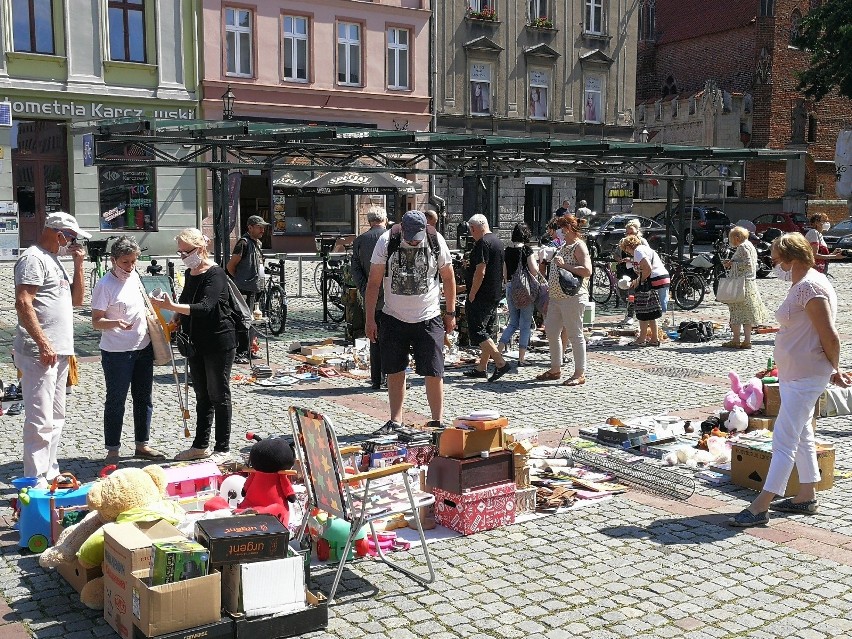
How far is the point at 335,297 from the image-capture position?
1583 centimetres

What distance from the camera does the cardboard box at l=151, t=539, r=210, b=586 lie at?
4457 mm

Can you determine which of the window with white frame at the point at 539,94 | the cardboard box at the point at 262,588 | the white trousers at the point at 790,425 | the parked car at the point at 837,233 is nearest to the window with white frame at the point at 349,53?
the window with white frame at the point at 539,94

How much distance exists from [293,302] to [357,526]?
1410cm

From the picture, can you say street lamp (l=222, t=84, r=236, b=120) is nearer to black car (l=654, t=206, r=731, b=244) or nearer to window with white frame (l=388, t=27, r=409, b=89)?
window with white frame (l=388, t=27, r=409, b=89)

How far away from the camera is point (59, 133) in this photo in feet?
92.3

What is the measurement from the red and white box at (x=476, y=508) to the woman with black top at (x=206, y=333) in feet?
6.88

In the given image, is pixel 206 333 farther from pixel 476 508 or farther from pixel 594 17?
pixel 594 17

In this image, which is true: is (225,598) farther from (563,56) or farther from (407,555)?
(563,56)

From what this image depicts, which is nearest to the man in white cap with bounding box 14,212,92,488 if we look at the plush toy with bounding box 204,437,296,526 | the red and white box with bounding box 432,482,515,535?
the plush toy with bounding box 204,437,296,526

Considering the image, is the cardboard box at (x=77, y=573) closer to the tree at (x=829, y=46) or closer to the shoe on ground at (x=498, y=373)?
the shoe on ground at (x=498, y=373)

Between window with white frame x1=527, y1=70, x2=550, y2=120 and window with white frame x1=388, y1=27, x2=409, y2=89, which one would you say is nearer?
window with white frame x1=388, y1=27, x2=409, y2=89

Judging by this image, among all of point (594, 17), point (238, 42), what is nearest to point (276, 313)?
point (238, 42)

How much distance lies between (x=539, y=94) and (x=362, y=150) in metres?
23.9

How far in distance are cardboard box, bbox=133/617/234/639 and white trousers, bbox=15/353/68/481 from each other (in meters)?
2.42
